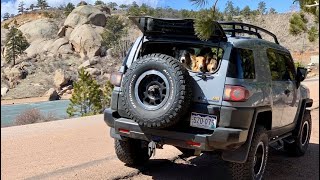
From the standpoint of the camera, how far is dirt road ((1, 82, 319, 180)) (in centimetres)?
618

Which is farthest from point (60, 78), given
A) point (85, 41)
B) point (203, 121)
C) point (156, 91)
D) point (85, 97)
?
point (203, 121)

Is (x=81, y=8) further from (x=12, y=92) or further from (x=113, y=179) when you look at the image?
(x=113, y=179)

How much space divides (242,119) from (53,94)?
206ft

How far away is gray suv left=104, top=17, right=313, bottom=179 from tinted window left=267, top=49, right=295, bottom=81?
9.0 inches

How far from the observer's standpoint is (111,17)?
98000mm

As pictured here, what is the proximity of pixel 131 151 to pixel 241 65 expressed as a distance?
2.08m

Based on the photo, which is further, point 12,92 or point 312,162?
point 12,92

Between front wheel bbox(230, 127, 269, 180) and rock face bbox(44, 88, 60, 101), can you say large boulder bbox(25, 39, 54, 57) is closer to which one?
rock face bbox(44, 88, 60, 101)

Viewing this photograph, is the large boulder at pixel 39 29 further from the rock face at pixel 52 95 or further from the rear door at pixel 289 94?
the rear door at pixel 289 94

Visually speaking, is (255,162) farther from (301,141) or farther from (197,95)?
(301,141)

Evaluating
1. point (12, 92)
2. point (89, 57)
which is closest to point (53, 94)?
point (12, 92)

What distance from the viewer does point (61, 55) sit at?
85.4 m

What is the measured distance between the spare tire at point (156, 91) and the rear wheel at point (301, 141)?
3.54 metres

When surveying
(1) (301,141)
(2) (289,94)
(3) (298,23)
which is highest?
(3) (298,23)
